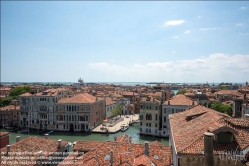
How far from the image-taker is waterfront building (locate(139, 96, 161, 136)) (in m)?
30.6

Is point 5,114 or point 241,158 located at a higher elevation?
point 241,158

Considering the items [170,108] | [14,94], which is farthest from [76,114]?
[14,94]

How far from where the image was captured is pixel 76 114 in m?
34.4

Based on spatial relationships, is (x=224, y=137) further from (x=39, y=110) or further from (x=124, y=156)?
(x=39, y=110)

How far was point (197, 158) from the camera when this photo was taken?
7.02m

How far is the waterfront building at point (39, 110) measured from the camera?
35781 millimetres

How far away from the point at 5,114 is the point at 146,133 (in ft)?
85.9

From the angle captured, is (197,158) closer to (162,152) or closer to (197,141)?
(197,141)

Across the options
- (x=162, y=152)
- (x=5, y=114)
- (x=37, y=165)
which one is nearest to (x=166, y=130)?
(x=162, y=152)

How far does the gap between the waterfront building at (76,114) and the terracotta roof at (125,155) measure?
2265 centimetres

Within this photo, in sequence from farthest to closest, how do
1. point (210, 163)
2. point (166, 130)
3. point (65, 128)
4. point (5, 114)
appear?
point (5, 114), point (65, 128), point (166, 130), point (210, 163)

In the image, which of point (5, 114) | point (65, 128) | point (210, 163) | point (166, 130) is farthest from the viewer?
point (5, 114)

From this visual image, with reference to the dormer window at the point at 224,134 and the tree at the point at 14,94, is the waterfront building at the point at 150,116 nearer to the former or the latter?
the dormer window at the point at 224,134

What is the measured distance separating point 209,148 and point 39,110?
114 ft
